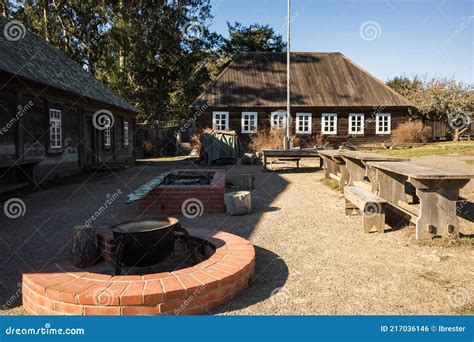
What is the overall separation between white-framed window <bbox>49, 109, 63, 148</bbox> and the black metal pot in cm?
1015

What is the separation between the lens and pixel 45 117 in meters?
12.5

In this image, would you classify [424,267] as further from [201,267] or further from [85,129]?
[85,129]

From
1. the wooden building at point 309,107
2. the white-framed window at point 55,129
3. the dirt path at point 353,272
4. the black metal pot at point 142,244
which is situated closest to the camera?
the dirt path at point 353,272

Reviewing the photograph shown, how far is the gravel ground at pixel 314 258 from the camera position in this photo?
138 inches

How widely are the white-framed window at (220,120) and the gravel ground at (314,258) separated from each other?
16530mm

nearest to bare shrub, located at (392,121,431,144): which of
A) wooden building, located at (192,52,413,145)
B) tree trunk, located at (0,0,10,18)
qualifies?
wooden building, located at (192,52,413,145)

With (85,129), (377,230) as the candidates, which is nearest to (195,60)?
(85,129)

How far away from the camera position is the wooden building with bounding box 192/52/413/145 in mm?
24969

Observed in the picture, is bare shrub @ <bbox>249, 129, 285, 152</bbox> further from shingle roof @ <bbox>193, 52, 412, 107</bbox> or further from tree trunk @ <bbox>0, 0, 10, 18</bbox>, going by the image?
tree trunk @ <bbox>0, 0, 10, 18</bbox>

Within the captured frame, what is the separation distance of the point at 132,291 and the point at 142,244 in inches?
33.2

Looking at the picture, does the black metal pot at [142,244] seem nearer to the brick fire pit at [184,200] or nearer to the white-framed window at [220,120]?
the brick fire pit at [184,200]

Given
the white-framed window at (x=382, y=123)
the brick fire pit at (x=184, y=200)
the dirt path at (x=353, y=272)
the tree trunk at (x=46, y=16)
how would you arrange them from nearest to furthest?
the dirt path at (x=353, y=272) → the brick fire pit at (x=184, y=200) → the white-framed window at (x=382, y=123) → the tree trunk at (x=46, y=16)

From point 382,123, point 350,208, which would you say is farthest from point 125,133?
point 382,123

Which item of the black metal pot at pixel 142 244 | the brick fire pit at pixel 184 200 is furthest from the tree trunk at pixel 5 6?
the black metal pot at pixel 142 244
